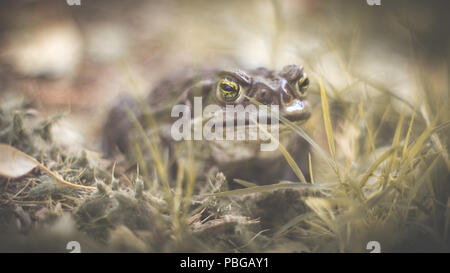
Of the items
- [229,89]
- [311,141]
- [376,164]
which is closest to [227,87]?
[229,89]

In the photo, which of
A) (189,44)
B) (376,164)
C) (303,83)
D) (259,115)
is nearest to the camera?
(376,164)

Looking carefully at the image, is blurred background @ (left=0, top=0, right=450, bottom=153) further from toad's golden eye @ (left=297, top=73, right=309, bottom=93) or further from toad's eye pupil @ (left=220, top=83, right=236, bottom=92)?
toad's eye pupil @ (left=220, top=83, right=236, bottom=92)

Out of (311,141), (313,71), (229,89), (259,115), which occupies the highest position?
(313,71)

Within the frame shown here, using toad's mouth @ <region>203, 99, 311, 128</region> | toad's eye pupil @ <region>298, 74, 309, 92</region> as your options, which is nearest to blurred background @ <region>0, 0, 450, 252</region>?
toad's eye pupil @ <region>298, 74, 309, 92</region>

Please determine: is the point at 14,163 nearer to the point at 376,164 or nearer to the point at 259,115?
the point at 259,115

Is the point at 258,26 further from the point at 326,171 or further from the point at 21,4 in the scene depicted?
the point at 21,4
